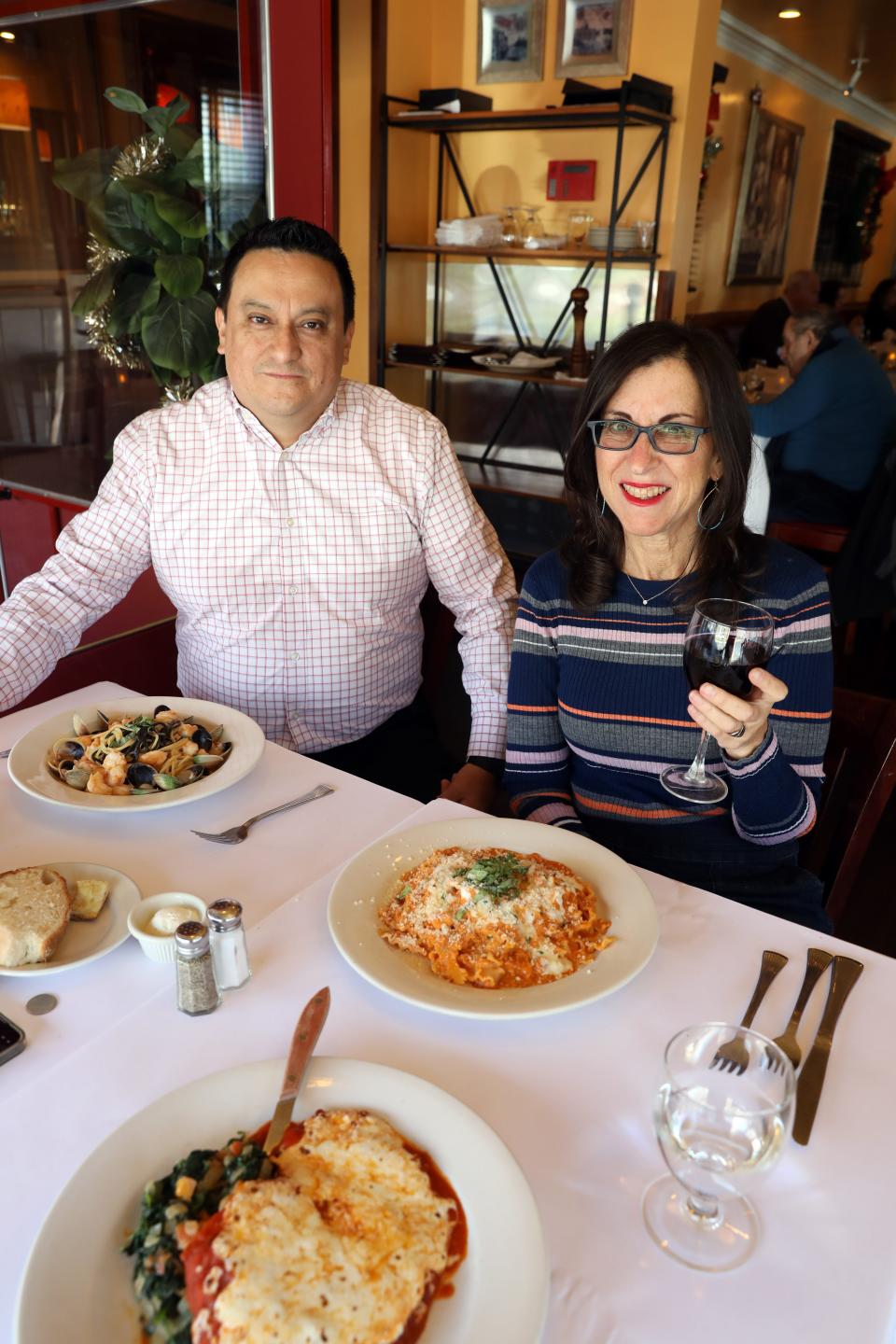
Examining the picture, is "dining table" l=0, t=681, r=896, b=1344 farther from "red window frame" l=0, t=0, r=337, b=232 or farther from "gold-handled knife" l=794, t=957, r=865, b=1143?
"red window frame" l=0, t=0, r=337, b=232

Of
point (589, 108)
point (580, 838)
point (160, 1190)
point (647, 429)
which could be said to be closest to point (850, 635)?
point (589, 108)

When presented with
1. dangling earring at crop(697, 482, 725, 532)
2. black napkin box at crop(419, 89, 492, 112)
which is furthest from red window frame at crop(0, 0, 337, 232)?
dangling earring at crop(697, 482, 725, 532)

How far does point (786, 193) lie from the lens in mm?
6773

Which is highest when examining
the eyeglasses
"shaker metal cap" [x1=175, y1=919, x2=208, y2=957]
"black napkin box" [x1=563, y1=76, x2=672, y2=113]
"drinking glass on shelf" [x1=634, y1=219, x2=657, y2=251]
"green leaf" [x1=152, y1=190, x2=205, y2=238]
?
"black napkin box" [x1=563, y1=76, x2=672, y2=113]

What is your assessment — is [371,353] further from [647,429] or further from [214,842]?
[214,842]

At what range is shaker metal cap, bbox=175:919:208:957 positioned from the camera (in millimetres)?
872

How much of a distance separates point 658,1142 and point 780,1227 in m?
0.11

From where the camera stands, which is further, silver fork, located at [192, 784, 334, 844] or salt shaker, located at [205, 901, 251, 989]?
silver fork, located at [192, 784, 334, 844]

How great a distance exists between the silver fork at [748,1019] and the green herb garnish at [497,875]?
256 millimetres

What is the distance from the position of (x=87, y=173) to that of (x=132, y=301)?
1.63 ft

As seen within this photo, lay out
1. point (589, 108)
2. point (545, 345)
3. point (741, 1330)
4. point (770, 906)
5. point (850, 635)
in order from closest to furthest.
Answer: point (741, 1330) → point (770, 906) → point (589, 108) → point (850, 635) → point (545, 345)

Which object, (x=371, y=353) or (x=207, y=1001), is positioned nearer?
(x=207, y=1001)

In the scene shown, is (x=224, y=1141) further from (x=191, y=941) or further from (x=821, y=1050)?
(x=821, y=1050)

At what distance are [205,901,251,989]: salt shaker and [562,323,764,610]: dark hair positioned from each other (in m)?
0.83
